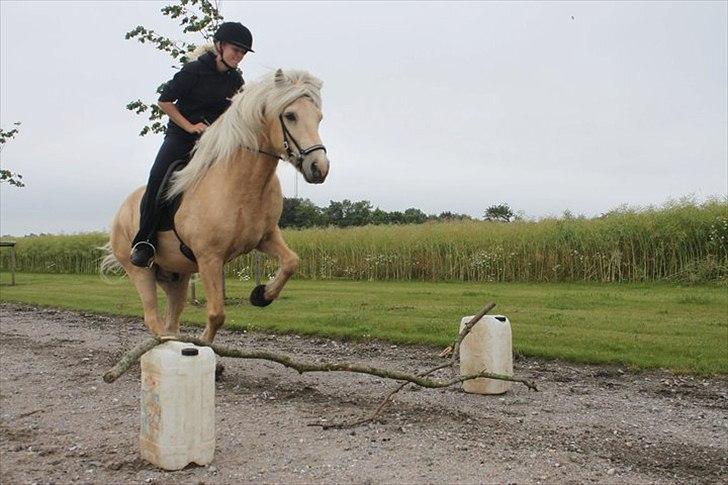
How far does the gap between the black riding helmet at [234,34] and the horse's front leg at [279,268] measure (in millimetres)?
1740

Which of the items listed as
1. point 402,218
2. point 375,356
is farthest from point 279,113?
point 402,218

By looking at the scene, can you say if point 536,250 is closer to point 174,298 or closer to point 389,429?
point 174,298

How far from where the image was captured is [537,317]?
11148 millimetres

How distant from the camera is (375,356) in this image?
8406 millimetres

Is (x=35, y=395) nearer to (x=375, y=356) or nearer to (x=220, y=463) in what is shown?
(x=220, y=463)

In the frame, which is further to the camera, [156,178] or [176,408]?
[156,178]

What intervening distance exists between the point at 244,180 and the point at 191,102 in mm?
1264

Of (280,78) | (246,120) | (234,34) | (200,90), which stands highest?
(234,34)

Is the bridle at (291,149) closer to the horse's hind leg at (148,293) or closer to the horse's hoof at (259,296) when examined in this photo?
the horse's hoof at (259,296)

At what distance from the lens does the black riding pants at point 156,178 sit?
6.26 m

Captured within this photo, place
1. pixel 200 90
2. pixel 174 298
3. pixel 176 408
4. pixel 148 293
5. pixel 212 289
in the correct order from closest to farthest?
1. pixel 176 408
2. pixel 212 289
3. pixel 200 90
4. pixel 148 293
5. pixel 174 298

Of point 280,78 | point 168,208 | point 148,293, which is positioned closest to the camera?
point 280,78

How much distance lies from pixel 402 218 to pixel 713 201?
31.2m

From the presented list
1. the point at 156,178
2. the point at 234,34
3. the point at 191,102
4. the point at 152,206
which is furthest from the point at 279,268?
the point at 234,34
